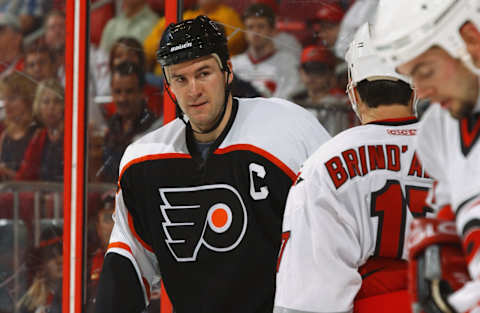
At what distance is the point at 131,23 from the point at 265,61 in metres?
0.55

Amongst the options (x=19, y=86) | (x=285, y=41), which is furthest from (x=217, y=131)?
(x=19, y=86)

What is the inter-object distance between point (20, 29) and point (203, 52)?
1420mm

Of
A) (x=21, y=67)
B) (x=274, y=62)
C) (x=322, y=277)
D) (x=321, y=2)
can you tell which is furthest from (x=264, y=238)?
(x=21, y=67)

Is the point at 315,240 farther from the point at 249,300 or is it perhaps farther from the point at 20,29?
the point at 20,29

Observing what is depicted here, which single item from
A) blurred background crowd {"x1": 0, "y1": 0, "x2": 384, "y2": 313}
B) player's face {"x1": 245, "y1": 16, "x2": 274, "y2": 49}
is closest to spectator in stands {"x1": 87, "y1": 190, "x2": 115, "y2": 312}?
blurred background crowd {"x1": 0, "y1": 0, "x2": 384, "y2": 313}

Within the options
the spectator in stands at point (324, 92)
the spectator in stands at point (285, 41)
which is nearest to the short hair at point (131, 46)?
the spectator in stands at point (285, 41)

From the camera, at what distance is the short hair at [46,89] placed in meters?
2.67

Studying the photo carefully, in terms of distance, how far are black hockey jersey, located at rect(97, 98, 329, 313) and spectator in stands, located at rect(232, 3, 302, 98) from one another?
31 cm

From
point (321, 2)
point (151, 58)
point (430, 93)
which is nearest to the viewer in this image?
point (430, 93)

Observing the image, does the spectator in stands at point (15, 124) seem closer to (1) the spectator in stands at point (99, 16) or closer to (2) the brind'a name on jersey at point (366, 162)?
(1) the spectator in stands at point (99, 16)

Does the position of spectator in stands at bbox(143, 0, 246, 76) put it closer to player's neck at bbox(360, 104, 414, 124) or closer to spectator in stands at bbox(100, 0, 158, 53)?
spectator in stands at bbox(100, 0, 158, 53)

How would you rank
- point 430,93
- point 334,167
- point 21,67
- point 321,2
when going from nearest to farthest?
point 430,93
point 334,167
point 321,2
point 21,67

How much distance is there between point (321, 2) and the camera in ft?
7.25

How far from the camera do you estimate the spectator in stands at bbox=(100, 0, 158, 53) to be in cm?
245
